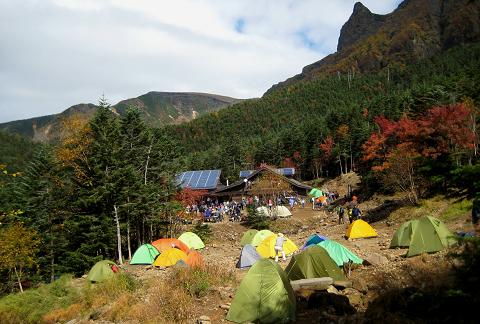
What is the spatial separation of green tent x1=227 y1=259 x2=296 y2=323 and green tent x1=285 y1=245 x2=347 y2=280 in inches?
104

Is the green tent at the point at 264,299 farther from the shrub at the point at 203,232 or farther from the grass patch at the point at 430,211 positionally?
the shrub at the point at 203,232

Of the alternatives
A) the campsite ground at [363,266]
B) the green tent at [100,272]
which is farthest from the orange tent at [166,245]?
the green tent at [100,272]

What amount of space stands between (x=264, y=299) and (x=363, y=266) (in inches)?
226

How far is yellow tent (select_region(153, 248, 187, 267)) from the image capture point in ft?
62.7

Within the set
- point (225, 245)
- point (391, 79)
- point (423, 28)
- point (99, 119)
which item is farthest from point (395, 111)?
point (423, 28)

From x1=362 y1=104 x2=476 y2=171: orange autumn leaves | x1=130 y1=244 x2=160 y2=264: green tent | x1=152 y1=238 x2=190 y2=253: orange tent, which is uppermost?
x1=362 y1=104 x2=476 y2=171: orange autumn leaves

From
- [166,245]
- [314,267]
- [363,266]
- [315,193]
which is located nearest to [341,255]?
[363,266]

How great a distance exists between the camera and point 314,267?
1262cm

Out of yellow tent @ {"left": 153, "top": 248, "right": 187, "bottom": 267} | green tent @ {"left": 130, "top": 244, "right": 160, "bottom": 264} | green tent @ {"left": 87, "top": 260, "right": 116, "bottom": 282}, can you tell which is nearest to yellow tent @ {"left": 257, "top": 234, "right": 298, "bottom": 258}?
yellow tent @ {"left": 153, "top": 248, "right": 187, "bottom": 267}

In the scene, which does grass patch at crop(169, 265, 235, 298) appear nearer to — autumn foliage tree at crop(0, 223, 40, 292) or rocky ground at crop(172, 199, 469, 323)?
rocky ground at crop(172, 199, 469, 323)

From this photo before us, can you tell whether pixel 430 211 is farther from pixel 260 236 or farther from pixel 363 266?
pixel 363 266

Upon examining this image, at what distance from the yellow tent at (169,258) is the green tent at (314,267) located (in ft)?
25.7

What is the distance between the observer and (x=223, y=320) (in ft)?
32.6

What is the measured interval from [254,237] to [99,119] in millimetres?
12453
